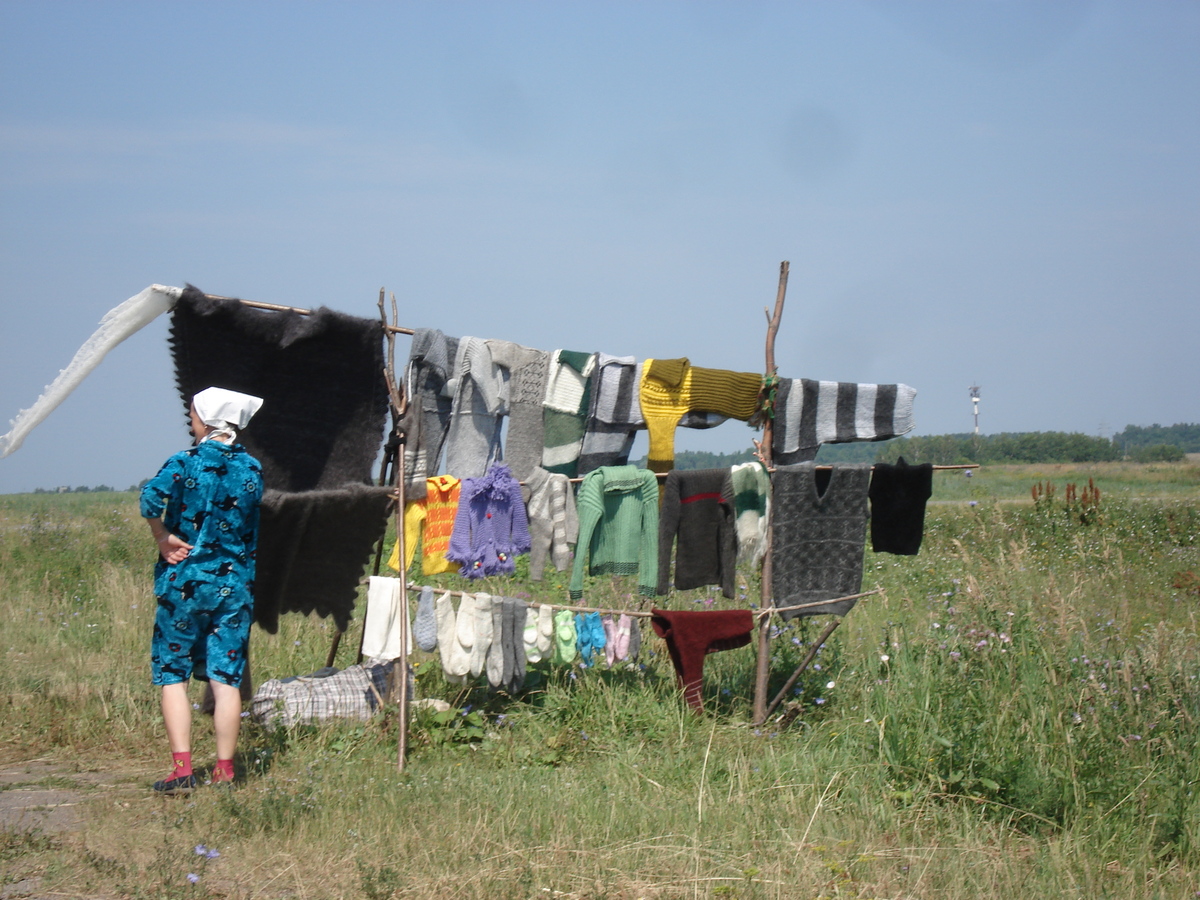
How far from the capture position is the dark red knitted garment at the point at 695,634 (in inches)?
209

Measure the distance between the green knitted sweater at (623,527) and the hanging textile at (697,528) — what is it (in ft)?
0.23

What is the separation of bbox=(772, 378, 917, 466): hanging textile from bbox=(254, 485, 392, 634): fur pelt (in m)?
2.36

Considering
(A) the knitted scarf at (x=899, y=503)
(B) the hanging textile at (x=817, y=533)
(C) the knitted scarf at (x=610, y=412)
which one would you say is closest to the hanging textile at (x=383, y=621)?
(C) the knitted scarf at (x=610, y=412)

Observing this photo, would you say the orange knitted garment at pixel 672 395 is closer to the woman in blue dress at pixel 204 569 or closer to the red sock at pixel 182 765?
the woman in blue dress at pixel 204 569

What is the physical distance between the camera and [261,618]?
5.06m

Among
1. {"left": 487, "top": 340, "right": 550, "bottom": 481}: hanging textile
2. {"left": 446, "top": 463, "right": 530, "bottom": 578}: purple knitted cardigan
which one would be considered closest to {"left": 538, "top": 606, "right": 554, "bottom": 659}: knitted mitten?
{"left": 446, "top": 463, "right": 530, "bottom": 578}: purple knitted cardigan

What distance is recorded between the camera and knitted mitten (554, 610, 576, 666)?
17.4 ft

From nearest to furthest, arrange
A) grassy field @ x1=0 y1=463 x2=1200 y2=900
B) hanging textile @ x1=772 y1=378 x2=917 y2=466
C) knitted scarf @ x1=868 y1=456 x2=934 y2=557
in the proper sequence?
grassy field @ x1=0 y1=463 x2=1200 y2=900
hanging textile @ x1=772 y1=378 x2=917 y2=466
knitted scarf @ x1=868 y1=456 x2=934 y2=557

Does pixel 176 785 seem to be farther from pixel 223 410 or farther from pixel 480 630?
pixel 223 410

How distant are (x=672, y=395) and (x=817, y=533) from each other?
3.97ft

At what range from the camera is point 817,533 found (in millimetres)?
5629

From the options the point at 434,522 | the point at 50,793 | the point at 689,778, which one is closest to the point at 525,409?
the point at 434,522

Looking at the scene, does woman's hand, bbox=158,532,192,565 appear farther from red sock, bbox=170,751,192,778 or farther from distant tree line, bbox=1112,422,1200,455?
distant tree line, bbox=1112,422,1200,455

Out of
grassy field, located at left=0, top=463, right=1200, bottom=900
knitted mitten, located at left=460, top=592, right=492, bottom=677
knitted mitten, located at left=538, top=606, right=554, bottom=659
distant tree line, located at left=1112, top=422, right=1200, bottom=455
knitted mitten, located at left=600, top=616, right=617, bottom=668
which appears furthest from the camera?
distant tree line, located at left=1112, top=422, right=1200, bottom=455
